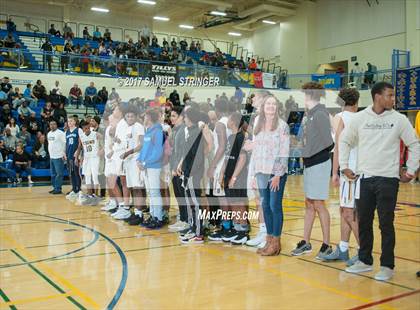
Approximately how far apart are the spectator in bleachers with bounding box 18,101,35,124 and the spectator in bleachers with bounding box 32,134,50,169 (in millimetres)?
1090

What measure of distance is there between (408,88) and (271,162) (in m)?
15.2

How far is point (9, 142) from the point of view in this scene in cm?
1359

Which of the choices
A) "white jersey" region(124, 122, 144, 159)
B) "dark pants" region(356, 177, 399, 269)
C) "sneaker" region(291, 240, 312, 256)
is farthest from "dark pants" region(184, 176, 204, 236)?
"dark pants" region(356, 177, 399, 269)

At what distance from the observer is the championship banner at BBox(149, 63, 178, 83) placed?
59.4 feet

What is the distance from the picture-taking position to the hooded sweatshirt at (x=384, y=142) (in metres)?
3.99

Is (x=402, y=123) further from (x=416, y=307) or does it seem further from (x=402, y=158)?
(x=416, y=307)

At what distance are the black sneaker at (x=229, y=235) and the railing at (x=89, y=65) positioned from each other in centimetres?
1313

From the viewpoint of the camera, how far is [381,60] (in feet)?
75.8

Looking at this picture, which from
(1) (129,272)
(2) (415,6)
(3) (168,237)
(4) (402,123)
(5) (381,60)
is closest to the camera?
(4) (402,123)

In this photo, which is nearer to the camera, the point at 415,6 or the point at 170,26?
the point at 415,6

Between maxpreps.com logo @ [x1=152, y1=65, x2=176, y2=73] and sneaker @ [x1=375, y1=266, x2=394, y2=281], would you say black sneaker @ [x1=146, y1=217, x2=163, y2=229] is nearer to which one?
sneaker @ [x1=375, y1=266, x2=394, y2=281]

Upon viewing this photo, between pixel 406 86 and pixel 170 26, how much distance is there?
17.4 metres

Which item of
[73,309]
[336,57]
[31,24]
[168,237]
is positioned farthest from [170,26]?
[73,309]

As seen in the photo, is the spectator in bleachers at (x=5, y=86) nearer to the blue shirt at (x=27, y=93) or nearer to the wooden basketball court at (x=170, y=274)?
the blue shirt at (x=27, y=93)
